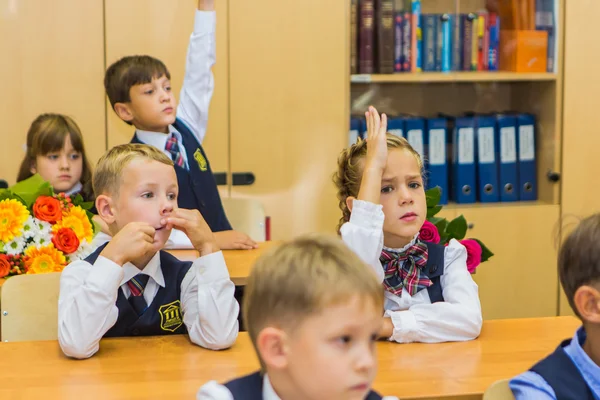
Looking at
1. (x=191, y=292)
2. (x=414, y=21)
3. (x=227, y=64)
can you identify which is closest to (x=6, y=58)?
(x=227, y=64)

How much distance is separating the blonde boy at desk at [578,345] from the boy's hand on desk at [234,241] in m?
1.65

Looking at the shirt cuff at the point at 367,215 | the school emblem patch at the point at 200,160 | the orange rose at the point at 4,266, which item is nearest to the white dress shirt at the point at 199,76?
the school emblem patch at the point at 200,160

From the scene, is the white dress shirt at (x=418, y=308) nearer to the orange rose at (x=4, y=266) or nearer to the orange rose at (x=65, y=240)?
the orange rose at (x=65, y=240)

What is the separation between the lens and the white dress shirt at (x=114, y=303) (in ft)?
6.42

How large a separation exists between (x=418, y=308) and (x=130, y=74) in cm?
184

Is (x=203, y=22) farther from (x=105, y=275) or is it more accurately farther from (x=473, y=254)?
(x=105, y=275)

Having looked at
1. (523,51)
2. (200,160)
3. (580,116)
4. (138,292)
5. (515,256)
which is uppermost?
(523,51)

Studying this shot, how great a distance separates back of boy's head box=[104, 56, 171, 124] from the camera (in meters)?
3.53

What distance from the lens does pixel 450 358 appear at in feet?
6.48

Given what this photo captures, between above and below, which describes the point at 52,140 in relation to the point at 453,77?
below

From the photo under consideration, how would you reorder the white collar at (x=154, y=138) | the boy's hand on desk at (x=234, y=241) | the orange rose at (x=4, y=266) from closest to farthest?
the orange rose at (x=4, y=266), the boy's hand on desk at (x=234, y=241), the white collar at (x=154, y=138)

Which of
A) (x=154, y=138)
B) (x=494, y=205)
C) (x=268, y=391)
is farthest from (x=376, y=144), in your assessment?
(x=494, y=205)

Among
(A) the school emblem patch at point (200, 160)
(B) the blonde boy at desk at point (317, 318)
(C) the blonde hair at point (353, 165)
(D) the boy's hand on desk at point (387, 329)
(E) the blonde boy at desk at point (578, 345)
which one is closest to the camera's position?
(B) the blonde boy at desk at point (317, 318)

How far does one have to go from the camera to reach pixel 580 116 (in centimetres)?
447
